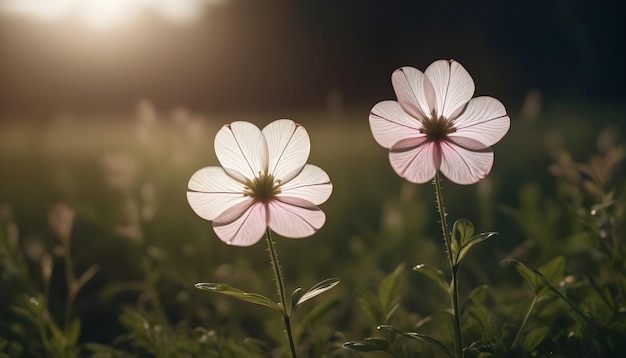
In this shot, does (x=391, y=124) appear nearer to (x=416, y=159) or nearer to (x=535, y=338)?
(x=416, y=159)

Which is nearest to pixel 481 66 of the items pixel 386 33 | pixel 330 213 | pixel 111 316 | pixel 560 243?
pixel 386 33

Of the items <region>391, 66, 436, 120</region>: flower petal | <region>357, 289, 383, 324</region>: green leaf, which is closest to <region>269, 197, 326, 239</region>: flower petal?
<region>391, 66, 436, 120</region>: flower petal

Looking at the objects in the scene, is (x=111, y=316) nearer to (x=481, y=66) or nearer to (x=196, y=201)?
(x=196, y=201)

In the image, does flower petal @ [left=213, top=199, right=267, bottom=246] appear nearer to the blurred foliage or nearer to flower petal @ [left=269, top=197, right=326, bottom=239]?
flower petal @ [left=269, top=197, right=326, bottom=239]

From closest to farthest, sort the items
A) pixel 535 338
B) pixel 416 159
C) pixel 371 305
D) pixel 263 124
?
pixel 416 159
pixel 535 338
pixel 371 305
pixel 263 124

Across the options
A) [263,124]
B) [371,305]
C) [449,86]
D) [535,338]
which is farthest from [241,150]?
[263,124]

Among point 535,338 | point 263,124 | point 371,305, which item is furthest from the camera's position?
point 263,124

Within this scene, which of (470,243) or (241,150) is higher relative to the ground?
(241,150)

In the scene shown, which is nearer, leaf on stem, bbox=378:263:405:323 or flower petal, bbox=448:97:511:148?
flower petal, bbox=448:97:511:148
